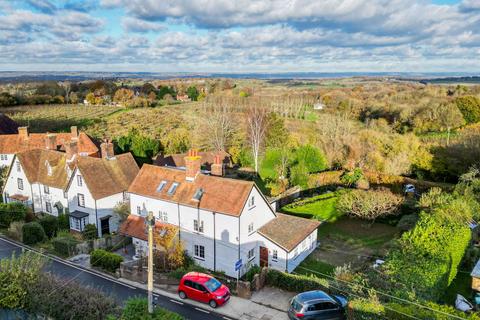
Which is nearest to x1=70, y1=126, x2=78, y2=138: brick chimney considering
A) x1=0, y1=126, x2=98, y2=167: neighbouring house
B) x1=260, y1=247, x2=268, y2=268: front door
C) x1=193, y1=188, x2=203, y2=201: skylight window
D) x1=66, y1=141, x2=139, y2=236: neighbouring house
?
x1=0, y1=126, x2=98, y2=167: neighbouring house

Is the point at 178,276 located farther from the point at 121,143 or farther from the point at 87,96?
the point at 87,96

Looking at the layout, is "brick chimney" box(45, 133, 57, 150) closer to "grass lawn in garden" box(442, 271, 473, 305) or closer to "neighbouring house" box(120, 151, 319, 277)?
"neighbouring house" box(120, 151, 319, 277)

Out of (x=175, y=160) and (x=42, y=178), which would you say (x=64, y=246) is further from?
(x=175, y=160)

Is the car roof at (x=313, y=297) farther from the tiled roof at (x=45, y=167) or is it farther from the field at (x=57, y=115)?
the field at (x=57, y=115)

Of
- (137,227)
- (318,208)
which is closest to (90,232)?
(137,227)

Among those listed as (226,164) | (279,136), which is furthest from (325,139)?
(226,164)

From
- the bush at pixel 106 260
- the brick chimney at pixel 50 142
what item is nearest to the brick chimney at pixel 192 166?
the bush at pixel 106 260
